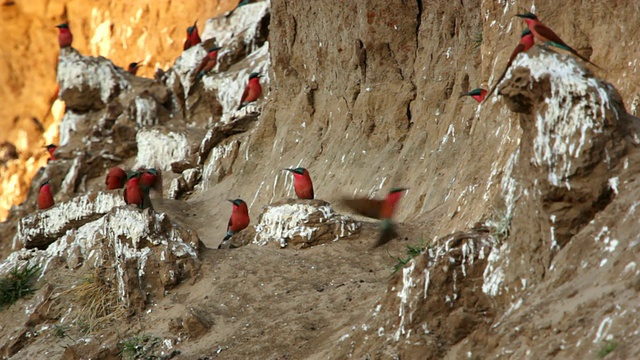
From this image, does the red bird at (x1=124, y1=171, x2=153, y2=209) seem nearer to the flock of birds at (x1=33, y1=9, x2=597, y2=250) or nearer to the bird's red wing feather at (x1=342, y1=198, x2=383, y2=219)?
the flock of birds at (x1=33, y1=9, x2=597, y2=250)

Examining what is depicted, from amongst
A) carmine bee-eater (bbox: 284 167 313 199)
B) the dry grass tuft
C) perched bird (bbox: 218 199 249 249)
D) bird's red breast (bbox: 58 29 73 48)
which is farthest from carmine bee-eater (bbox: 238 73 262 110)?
bird's red breast (bbox: 58 29 73 48)

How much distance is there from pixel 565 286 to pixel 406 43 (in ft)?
26.6

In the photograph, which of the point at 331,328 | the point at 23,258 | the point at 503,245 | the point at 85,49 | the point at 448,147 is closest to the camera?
the point at 503,245

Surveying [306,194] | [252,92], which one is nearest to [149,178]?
[252,92]

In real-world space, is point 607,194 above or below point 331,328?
above

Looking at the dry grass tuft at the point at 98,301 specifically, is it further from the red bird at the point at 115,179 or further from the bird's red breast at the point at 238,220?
the red bird at the point at 115,179

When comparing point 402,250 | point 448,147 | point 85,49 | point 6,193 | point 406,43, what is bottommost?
point 6,193

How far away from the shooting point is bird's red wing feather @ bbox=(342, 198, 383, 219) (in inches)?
514

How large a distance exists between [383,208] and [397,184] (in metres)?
0.75

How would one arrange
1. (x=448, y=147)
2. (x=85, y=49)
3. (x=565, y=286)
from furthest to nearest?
(x=85, y=49) < (x=448, y=147) < (x=565, y=286)

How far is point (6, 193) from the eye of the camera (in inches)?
1216

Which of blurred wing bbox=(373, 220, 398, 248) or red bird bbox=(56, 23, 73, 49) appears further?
red bird bbox=(56, 23, 73, 49)

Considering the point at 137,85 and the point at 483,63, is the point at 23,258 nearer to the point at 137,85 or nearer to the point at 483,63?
the point at 483,63

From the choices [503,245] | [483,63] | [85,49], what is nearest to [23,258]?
[483,63]
